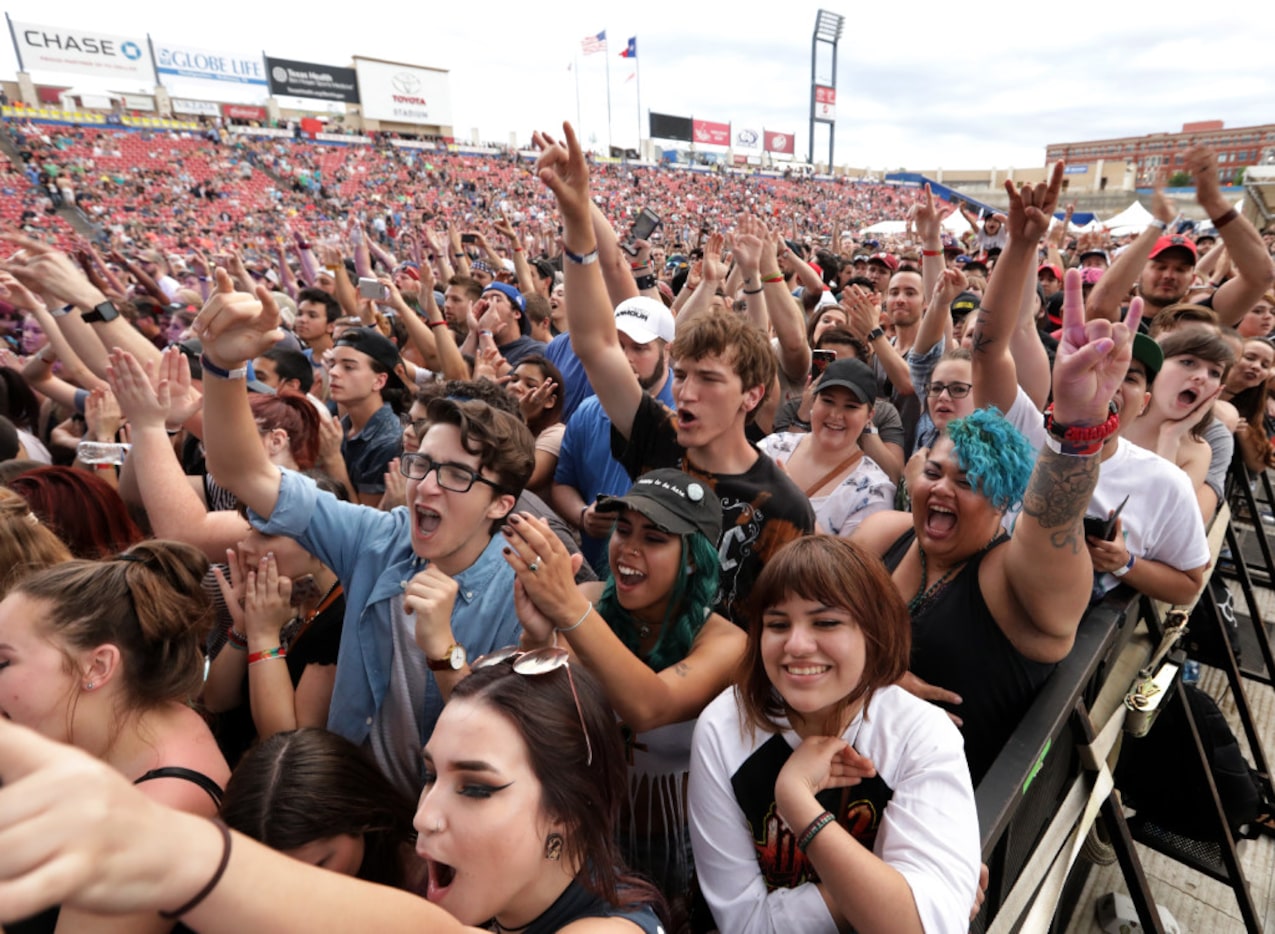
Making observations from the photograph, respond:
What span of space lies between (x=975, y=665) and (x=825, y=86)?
239ft

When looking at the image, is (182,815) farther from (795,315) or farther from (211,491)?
(795,315)

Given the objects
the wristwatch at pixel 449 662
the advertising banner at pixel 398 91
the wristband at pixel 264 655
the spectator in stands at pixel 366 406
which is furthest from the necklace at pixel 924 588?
the advertising banner at pixel 398 91

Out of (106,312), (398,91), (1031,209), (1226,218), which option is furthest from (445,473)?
(398,91)

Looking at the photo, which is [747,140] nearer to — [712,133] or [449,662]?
[712,133]

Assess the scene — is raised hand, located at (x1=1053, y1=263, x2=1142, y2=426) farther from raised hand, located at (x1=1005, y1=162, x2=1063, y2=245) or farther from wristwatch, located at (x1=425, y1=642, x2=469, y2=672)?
wristwatch, located at (x1=425, y1=642, x2=469, y2=672)

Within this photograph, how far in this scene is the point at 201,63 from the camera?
47.8 meters

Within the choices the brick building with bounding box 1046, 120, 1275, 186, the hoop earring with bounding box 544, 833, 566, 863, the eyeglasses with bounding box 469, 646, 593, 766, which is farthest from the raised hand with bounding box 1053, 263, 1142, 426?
the brick building with bounding box 1046, 120, 1275, 186

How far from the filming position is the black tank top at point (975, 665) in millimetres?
1770

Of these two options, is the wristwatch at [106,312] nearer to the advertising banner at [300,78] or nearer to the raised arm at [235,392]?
the raised arm at [235,392]

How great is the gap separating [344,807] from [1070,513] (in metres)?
1.83

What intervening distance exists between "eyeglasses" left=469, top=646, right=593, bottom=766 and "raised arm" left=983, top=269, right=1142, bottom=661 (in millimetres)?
1148

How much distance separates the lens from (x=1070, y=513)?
1.58 meters

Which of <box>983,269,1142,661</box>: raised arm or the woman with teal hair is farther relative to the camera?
the woman with teal hair

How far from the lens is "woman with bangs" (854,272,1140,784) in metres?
1.57
